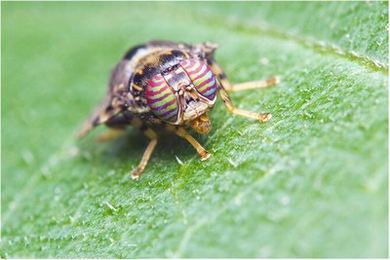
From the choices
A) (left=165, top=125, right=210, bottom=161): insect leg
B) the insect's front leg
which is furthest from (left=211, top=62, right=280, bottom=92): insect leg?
the insect's front leg

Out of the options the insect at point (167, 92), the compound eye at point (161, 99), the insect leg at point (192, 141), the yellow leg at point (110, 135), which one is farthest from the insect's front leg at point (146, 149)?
the yellow leg at point (110, 135)

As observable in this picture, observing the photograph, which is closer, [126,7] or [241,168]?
[241,168]

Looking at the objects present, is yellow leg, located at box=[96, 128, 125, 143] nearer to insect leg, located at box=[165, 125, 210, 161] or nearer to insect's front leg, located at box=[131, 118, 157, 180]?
insect's front leg, located at box=[131, 118, 157, 180]

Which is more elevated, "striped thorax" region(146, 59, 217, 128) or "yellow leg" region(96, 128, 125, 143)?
"striped thorax" region(146, 59, 217, 128)

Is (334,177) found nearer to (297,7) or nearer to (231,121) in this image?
(231,121)

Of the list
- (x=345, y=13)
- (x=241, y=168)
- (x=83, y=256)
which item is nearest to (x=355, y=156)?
(x=241, y=168)

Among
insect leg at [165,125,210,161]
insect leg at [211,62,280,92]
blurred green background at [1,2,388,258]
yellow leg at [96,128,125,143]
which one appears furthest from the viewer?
yellow leg at [96,128,125,143]

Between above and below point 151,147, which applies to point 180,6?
above
